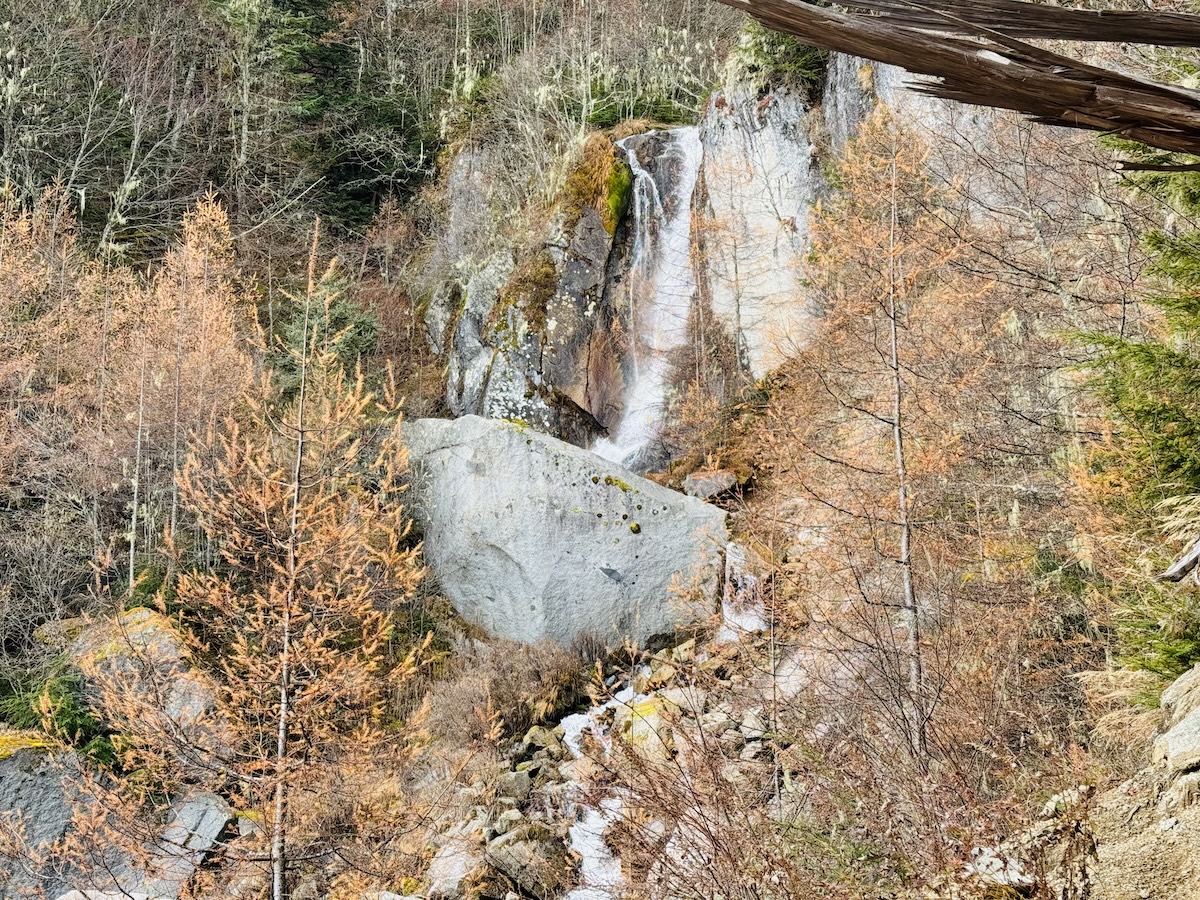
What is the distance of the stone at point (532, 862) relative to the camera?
7.94 m

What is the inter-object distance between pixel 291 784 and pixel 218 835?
5.12 m

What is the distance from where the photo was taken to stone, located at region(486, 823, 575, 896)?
794cm

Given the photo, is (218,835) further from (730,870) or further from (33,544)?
(730,870)

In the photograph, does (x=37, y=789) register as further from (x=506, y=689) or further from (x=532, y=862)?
(x=532, y=862)

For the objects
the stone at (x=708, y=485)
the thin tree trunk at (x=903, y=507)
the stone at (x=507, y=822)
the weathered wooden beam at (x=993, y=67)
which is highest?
the weathered wooden beam at (x=993, y=67)

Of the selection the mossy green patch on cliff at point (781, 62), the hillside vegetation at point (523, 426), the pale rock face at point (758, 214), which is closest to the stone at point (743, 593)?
the hillside vegetation at point (523, 426)

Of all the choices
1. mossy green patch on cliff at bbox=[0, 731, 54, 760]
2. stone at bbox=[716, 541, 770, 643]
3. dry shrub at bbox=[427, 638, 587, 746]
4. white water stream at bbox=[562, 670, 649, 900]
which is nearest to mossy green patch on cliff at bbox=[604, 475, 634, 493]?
stone at bbox=[716, 541, 770, 643]

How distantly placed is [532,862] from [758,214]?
14548 mm

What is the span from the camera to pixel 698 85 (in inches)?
976

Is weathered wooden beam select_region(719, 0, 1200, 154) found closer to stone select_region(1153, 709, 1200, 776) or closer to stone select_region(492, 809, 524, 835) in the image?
stone select_region(1153, 709, 1200, 776)

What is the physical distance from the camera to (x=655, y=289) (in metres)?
19.5

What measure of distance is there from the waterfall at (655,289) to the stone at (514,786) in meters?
8.71

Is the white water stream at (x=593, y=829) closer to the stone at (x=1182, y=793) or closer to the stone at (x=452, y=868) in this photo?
the stone at (x=452, y=868)

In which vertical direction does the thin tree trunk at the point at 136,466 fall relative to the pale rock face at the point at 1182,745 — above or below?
below
